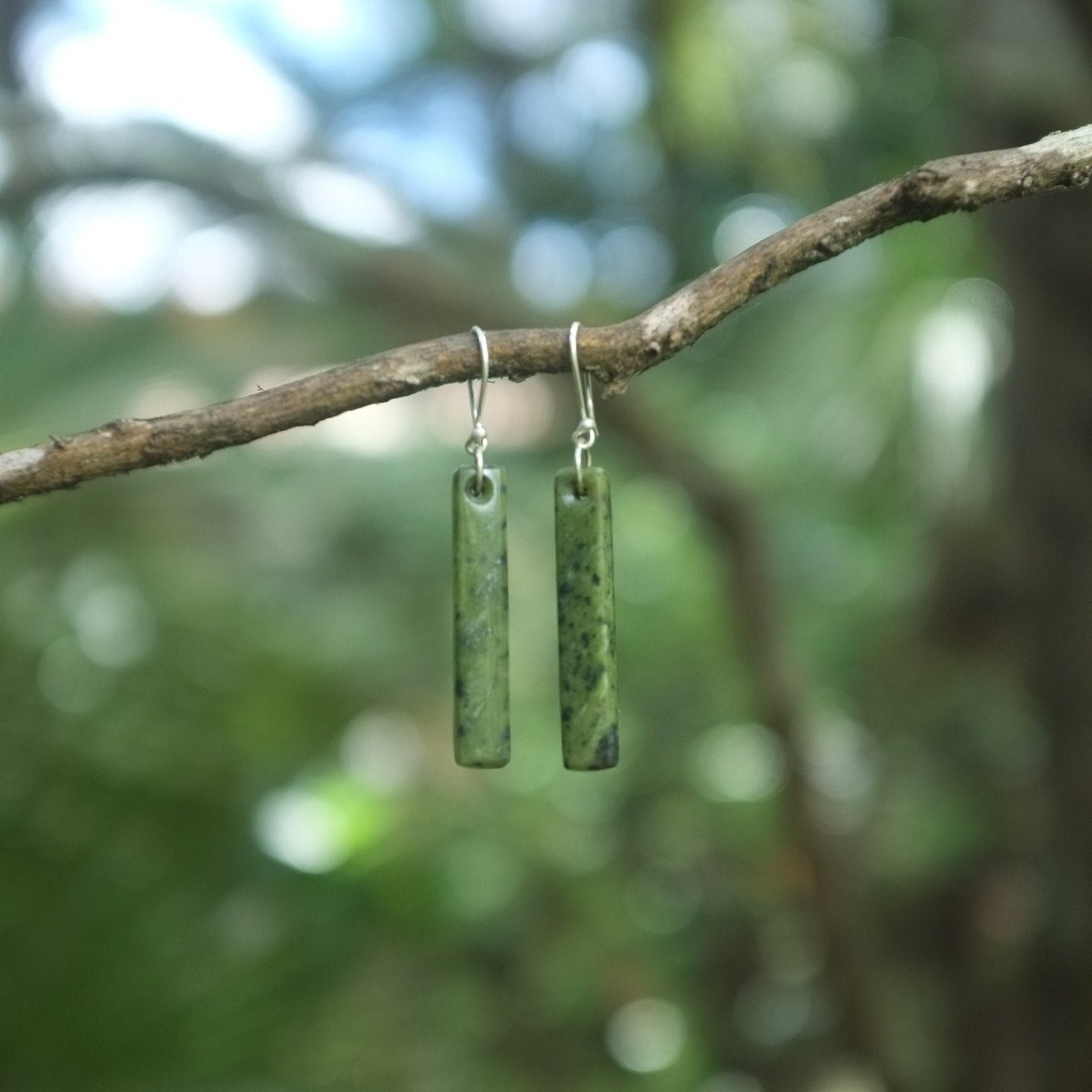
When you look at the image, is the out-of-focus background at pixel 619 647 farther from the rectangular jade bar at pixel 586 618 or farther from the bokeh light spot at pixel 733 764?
the rectangular jade bar at pixel 586 618

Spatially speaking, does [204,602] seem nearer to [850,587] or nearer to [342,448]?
[342,448]

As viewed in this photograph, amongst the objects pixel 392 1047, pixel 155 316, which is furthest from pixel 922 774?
pixel 155 316

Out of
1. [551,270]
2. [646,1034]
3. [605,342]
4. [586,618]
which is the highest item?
[551,270]

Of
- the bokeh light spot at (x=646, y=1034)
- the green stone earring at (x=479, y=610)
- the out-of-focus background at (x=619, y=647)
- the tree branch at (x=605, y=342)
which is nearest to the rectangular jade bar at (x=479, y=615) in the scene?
the green stone earring at (x=479, y=610)

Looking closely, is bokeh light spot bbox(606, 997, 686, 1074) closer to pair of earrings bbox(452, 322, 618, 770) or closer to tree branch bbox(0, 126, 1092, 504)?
pair of earrings bbox(452, 322, 618, 770)

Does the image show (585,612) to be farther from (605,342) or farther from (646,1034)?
(646,1034)

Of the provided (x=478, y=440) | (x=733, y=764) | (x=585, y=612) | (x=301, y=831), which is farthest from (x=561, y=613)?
(x=733, y=764)

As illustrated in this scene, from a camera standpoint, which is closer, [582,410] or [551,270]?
[582,410]
